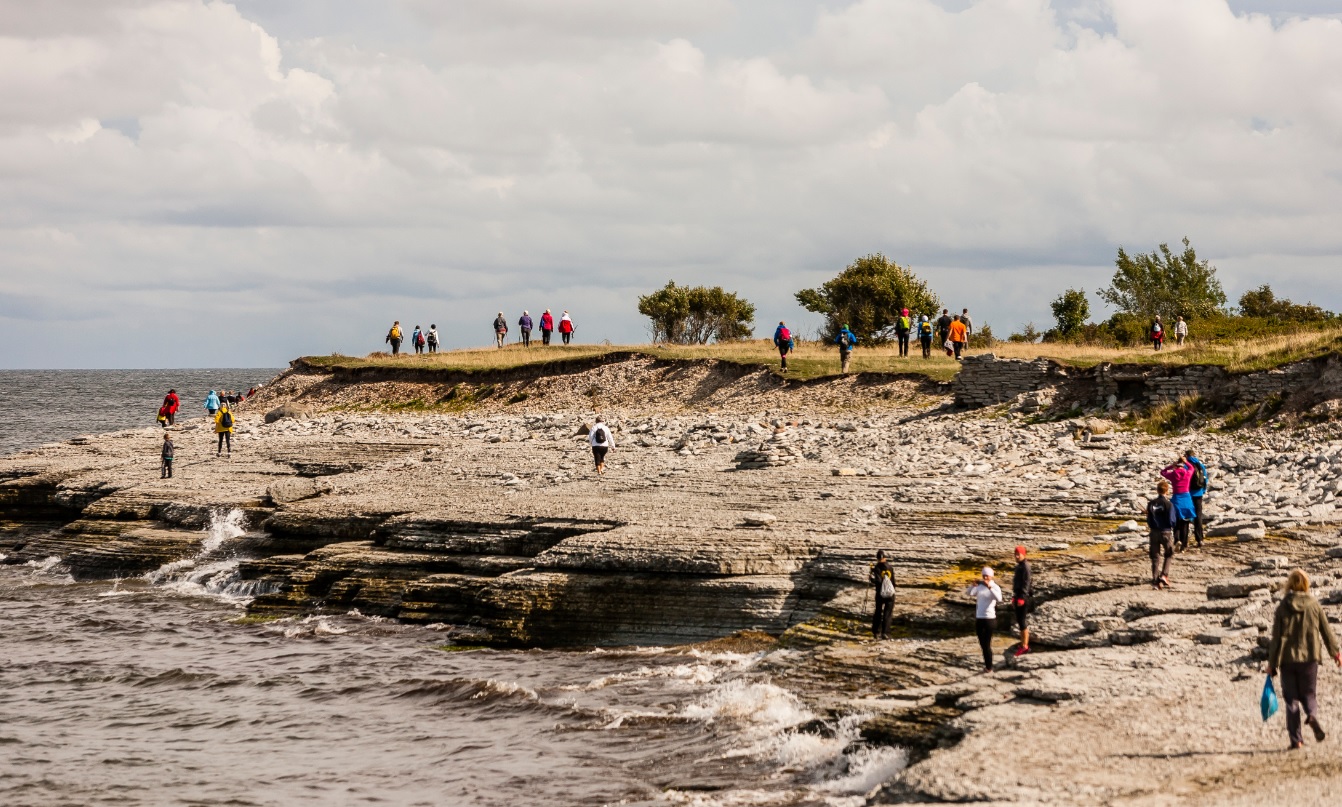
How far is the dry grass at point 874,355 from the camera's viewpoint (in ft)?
113

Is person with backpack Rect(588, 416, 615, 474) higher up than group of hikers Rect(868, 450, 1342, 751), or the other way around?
person with backpack Rect(588, 416, 615, 474)

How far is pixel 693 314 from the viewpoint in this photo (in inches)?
3142

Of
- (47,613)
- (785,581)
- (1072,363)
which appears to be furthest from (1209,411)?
(47,613)

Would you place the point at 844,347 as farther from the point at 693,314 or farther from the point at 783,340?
the point at 693,314

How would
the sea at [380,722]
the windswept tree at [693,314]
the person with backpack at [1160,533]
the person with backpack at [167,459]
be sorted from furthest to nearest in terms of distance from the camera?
the windswept tree at [693,314] → the person with backpack at [167,459] → the person with backpack at [1160,533] → the sea at [380,722]

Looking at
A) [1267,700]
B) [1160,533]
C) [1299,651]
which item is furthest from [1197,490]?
[1267,700]

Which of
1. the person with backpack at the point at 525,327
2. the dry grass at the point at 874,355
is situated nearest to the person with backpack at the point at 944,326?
the dry grass at the point at 874,355

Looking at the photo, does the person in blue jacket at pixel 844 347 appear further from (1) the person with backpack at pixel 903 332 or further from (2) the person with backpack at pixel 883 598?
(2) the person with backpack at pixel 883 598

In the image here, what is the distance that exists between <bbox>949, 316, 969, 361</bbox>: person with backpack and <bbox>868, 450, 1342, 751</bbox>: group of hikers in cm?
2665

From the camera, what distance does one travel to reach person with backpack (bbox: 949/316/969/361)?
48.1m

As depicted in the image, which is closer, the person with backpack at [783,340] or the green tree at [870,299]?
the person with backpack at [783,340]

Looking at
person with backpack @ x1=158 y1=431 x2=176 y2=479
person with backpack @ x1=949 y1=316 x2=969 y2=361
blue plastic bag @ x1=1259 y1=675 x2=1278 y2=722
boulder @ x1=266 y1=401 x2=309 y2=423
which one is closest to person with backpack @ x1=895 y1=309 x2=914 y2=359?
person with backpack @ x1=949 y1=316 x2=969 y2=361

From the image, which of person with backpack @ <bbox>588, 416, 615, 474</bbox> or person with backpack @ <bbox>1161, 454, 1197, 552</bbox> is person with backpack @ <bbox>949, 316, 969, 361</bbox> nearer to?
person with backpack @ <bbox>588, 416, 615, 474</bbox>

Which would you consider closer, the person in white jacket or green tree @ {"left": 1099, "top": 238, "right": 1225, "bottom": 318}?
the person in white jacket
